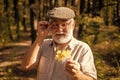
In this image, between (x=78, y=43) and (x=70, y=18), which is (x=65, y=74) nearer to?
(x=78, y=43)

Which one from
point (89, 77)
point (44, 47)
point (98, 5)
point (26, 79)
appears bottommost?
point (26, 79)

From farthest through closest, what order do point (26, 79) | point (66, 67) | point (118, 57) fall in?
point (118, 57), point (26, 79), point (66, 67)

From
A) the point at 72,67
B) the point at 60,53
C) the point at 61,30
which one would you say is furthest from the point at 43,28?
the point at 72,67

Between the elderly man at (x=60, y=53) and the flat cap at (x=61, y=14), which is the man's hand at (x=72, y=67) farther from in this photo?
the flat cap at (x=61, y=14)

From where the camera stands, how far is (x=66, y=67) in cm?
337

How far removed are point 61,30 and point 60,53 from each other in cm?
35

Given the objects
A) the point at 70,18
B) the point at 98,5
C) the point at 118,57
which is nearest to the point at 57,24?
the point at 70,18

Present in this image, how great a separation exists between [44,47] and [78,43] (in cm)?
46

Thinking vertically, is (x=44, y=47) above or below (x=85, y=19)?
above

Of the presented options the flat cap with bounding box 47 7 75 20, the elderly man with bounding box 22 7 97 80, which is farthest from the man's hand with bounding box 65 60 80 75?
the flat cap with bounding box 47 7 75 20

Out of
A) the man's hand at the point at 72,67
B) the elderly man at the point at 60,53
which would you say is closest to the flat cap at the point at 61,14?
the elderly man at the point at 60,53

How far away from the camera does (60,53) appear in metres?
3.45

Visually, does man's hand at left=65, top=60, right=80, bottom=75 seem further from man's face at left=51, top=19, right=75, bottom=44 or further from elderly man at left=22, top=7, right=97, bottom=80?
man's face at left=51, top=19, right=75, bottom=44

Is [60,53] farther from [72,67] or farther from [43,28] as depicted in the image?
[43,28]
